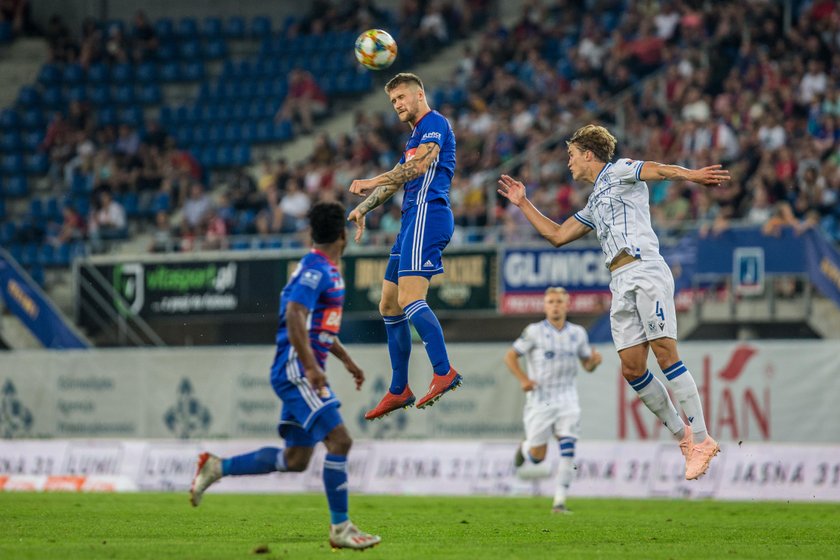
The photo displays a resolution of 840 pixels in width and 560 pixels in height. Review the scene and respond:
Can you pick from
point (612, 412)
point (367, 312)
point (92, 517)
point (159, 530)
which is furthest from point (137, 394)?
point (159, 530)

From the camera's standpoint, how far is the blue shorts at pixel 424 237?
40.3ft

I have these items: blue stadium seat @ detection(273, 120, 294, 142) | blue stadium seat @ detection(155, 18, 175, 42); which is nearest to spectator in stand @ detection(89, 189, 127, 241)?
blue stadium seat @ detection(273, 120, 294, 142)

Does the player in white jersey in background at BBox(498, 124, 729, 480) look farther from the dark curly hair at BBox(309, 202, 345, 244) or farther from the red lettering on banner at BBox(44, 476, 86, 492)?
the red lettering on banner at BBox(44, 476, 86, 492)

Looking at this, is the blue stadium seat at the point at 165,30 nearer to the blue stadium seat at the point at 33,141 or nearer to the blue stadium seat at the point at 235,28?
the blue stadium seat at the point at 235,28

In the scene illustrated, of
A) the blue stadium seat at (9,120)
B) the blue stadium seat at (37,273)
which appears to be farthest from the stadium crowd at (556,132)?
the blue stadium seat at (9,120)

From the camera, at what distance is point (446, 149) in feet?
41.0

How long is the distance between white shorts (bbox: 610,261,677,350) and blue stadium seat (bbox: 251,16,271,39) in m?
27.5

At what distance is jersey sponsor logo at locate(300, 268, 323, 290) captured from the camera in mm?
10008

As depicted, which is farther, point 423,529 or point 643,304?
point 423,529

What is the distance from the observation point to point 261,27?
38219mm

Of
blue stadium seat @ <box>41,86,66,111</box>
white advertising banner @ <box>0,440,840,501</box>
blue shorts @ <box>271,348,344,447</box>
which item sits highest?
blue stadium seat @ <box>41,86,66,111</box>

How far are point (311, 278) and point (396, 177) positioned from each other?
2.27m

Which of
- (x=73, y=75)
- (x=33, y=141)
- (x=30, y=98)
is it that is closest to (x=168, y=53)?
(x=73, y=75)

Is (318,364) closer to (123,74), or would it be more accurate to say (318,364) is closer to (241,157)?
(241,157)
